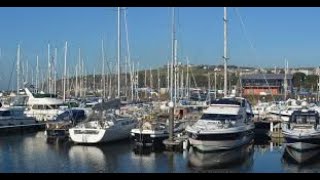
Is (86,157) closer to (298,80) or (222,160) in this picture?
(222,160)

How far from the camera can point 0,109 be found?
43.6 metres

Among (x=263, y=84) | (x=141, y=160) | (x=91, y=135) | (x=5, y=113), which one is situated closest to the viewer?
(x=141, y=160)

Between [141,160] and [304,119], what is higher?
[304,119]

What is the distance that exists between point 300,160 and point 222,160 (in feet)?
13.1

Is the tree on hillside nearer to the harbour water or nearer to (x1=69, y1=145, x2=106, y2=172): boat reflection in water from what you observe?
the harbour water

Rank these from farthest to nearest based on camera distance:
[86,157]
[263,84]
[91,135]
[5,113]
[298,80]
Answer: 1. [298,80]
2. [263,84]
3. [5,113]
4. [91,135]
5. [86,157]

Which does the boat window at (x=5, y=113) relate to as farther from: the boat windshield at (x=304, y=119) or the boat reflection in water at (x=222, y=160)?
the boat windshield at (x=304, y=119)

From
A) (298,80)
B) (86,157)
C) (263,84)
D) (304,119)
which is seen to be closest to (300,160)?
(304,119)

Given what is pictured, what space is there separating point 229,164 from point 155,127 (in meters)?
7.10

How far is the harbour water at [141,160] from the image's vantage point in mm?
25109

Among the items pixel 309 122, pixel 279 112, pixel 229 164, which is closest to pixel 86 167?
pixel 229 164

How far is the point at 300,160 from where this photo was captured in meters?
27.3

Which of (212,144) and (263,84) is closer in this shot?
(212,144)
